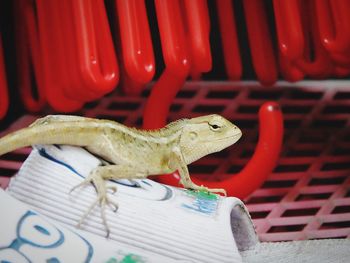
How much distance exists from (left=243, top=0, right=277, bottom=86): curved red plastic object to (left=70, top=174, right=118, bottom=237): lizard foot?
58 centimetres

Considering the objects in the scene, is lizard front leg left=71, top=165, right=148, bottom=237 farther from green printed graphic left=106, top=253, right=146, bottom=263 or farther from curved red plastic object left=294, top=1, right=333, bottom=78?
curved red plastic object left=294, top=1, right=333, bottom=78

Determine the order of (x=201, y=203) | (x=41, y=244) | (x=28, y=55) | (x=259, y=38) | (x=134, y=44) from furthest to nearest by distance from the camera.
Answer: (x=28, y=55) → (x=259, y=38) → (x=134, y=44) → (x=201, y=203) → (x=41, y=244)

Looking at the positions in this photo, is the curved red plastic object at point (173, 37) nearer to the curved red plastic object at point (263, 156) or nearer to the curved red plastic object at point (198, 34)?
the curved red plastic object at point (198, 34)

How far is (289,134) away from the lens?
1245 millimetres

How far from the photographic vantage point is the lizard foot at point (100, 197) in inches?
20.3

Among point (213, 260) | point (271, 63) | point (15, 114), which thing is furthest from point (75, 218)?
point (15, 114)

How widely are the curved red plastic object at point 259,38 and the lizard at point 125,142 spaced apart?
0.39 metres

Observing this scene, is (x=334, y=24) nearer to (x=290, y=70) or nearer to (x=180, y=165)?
(x=290, y=70)

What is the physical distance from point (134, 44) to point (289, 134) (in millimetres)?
584

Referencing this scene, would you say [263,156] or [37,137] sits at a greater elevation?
[37,137]

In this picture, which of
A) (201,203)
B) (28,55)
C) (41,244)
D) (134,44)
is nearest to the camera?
(41,244)

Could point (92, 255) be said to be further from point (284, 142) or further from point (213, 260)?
point (284, 142)

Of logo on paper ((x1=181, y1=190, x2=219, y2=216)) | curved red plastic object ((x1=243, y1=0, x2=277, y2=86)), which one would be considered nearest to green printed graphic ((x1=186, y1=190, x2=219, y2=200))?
logo on paper ((x1=181, y1=190, x2=219, y2=216))

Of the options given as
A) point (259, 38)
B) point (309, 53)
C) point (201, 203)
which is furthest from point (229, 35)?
point (201, 203)
